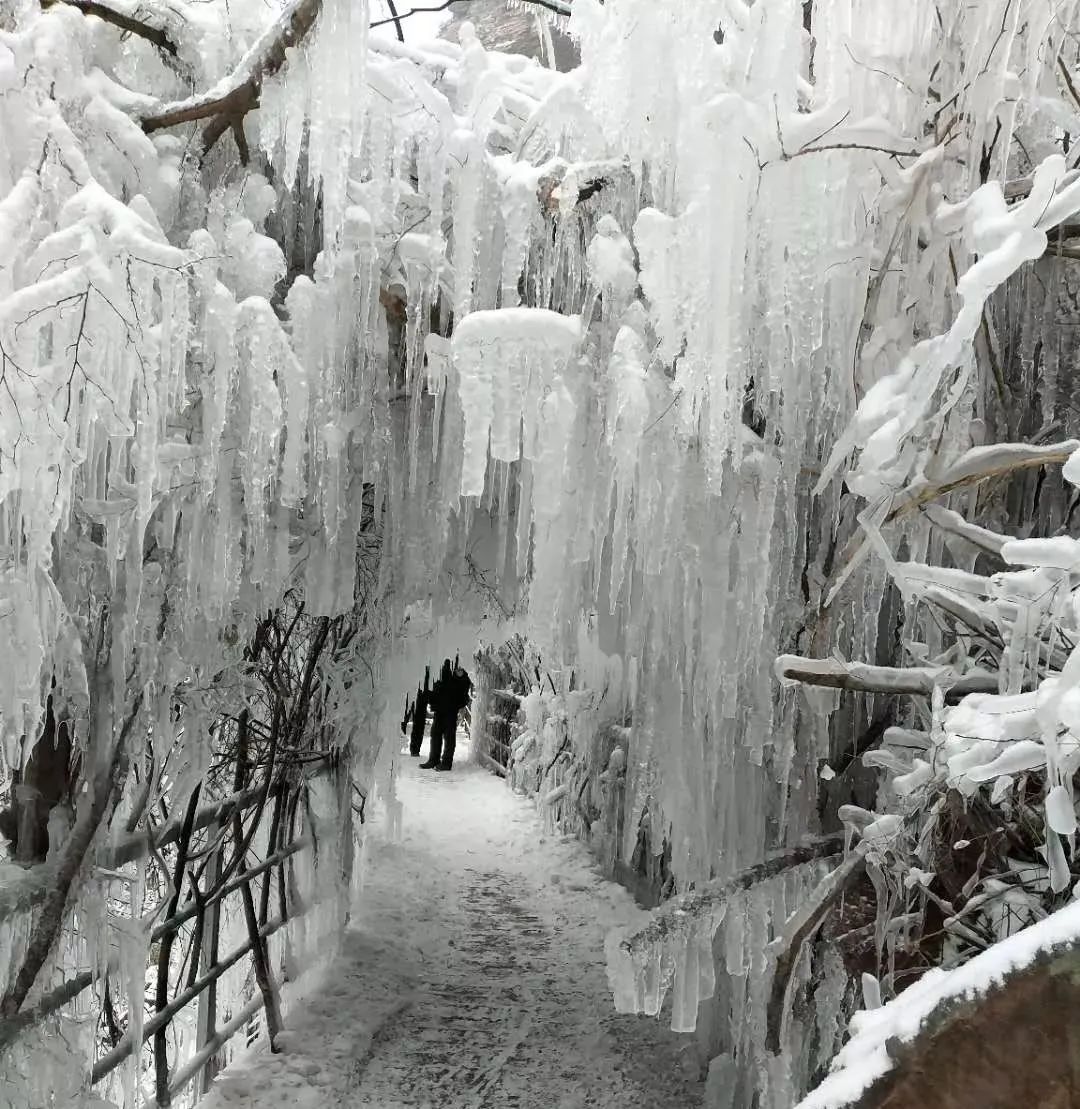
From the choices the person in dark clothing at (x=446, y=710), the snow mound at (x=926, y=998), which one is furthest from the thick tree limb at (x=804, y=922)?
the person in dark clothing at (x=446, y=710)

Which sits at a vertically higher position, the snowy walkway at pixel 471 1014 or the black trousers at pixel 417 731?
the black trousers at pixel 417 731

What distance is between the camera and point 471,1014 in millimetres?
5312

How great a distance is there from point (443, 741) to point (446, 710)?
0.85 m

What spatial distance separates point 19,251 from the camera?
6.64ft

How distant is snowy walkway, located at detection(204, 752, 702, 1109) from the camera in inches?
174

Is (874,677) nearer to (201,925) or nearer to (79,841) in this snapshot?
(79,841)

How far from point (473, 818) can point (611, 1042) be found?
569 cm

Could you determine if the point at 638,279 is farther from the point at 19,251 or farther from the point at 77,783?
the point at 77,783

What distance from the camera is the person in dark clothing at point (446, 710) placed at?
12.3 m

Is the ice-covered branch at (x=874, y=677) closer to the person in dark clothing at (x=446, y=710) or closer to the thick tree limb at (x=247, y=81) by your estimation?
the thick tree limb at (x=247, y=81)

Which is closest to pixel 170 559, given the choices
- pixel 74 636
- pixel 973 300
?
pixel 74 636

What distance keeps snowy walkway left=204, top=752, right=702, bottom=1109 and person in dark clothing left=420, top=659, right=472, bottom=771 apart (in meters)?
3.86

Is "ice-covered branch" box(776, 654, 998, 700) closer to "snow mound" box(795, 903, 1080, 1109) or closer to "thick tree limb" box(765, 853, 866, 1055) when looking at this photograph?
"thick tree limb" box(765, 853, 866, 1055)

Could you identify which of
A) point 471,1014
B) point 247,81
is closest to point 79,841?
point 247,81
